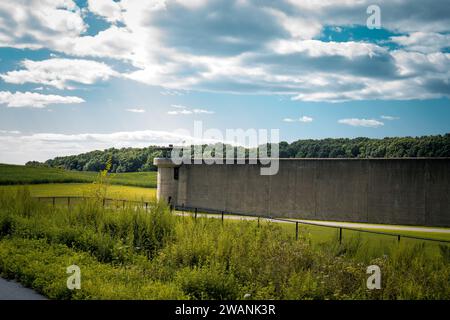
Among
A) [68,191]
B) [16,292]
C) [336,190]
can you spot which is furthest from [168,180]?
[16,292]

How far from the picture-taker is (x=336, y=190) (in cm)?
2691

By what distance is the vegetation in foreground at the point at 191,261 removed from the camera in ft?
32.2

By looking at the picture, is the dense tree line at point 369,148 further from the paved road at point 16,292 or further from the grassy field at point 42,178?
the paved road at point 16,292

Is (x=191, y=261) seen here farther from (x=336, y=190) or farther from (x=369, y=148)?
(x=369, y=148)

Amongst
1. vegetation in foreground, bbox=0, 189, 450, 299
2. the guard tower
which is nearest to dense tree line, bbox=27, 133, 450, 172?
the guard tower

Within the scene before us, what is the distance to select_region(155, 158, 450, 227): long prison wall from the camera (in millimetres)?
24734

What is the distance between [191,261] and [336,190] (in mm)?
16452

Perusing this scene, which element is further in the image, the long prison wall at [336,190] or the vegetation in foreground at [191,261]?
the long prison wall at [336,190]

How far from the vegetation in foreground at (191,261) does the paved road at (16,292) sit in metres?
0.19

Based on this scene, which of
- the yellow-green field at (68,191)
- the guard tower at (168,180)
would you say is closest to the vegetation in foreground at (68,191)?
the yellow-green field at (68,191)
